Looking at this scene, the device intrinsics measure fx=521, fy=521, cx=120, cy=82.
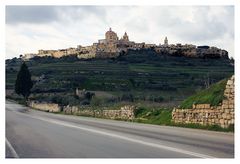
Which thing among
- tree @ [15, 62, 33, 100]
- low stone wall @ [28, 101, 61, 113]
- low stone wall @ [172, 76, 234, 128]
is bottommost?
low stone wall @ [28, 101, 61, 113]

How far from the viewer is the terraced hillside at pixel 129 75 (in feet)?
273

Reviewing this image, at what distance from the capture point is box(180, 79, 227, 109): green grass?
24.3 metres

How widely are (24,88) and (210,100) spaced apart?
68.1m

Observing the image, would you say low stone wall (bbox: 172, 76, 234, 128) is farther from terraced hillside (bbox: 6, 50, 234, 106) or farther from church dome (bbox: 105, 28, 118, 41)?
church dome (bbox: 105, 28, 118, 41)

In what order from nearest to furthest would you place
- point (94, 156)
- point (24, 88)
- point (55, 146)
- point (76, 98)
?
1. point (94, 156)
2. point (55, 146)
3. point (76, 98)
4. point (24, 88)

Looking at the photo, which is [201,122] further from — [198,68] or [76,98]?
[198,68]

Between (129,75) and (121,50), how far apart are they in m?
44.7

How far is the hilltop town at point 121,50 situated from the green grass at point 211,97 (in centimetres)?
10011

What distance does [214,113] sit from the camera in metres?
23.7

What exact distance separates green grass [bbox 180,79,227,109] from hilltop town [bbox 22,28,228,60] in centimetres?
10011

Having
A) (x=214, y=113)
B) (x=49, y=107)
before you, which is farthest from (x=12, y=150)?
(x=49, y=107)

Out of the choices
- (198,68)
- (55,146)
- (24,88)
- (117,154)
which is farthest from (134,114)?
(198,68)

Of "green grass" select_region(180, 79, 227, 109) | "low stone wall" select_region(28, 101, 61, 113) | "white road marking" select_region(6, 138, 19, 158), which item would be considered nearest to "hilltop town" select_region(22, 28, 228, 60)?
"low stone wall" select_region(28, 101, 61, 113)

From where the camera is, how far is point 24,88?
89.9m
